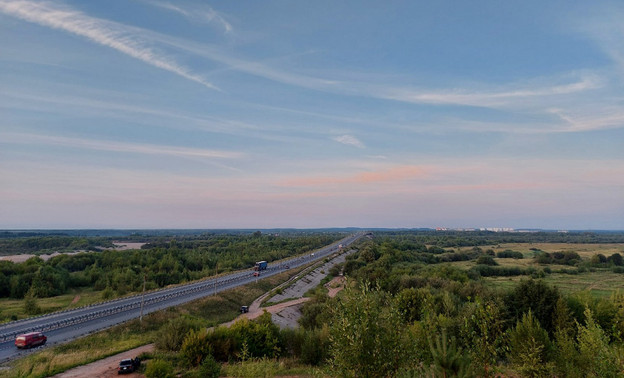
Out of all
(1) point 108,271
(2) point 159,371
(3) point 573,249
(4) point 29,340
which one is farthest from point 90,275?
(3) point 573,249

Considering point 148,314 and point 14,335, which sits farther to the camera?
point 148,314

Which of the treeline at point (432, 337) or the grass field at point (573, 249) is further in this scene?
the grass field at point (573, 249)

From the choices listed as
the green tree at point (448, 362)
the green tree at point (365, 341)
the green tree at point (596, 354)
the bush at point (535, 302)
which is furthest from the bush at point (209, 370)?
the bush at point (535, 302)

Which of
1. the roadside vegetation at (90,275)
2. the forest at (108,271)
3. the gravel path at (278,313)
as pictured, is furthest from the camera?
the forest at (108,271)

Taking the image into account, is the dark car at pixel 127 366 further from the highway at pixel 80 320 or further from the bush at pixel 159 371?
the highway at pixel 80 320

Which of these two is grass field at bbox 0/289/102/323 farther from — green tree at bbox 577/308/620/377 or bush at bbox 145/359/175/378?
green tree at bbox 577/308/620/377

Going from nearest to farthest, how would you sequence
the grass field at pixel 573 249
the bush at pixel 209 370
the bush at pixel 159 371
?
the bush at pixel 159 371, the bush at pixel 209 370, the grass field at pixel 573 249

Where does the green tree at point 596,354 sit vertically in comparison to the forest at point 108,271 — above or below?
above

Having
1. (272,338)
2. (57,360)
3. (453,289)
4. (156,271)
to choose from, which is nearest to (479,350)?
(272,338)

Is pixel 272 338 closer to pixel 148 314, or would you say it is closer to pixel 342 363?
pixel 342 363
